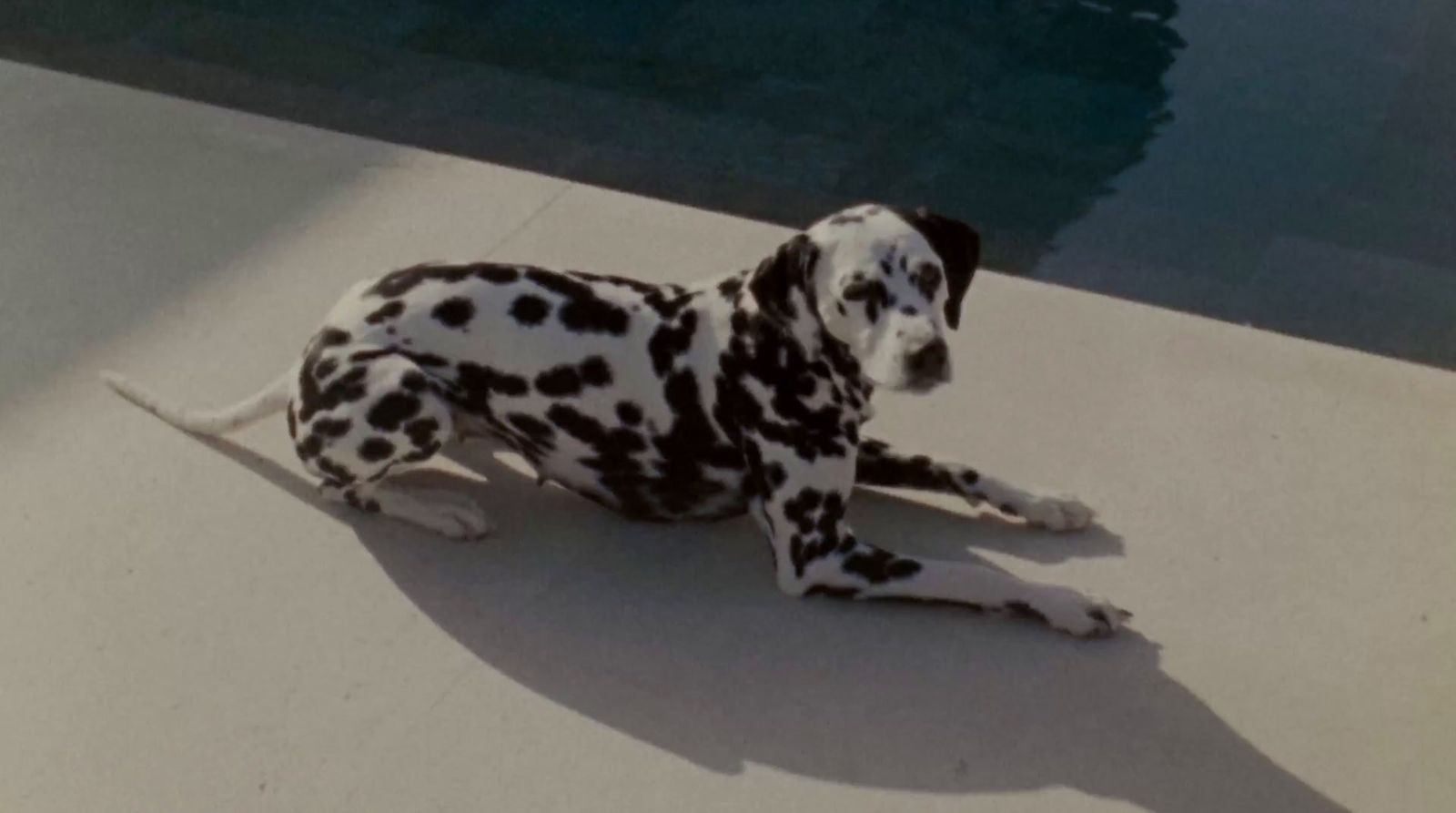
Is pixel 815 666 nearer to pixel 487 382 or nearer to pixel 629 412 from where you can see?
pixel 629 412

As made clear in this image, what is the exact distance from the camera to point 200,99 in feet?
15.5

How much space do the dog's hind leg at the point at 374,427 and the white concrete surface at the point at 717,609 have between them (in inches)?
3.6

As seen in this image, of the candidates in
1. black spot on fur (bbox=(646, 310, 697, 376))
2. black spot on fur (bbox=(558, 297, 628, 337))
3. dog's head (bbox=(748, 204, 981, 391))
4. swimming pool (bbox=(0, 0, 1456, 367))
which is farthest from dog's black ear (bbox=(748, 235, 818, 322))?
swimming pool (bbox=(0, 0, 1456, 367))

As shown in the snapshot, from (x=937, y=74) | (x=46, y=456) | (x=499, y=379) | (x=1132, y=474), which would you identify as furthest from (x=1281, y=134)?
(x=46, y=456)

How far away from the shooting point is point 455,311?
287cm

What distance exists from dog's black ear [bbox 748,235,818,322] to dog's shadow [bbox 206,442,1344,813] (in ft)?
1.74

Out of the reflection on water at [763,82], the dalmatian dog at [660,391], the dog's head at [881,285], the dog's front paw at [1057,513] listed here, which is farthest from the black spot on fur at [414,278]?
the reflection on water at [763,82]

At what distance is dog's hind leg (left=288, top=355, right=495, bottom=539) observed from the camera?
285cm

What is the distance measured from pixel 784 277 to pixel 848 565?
53cm

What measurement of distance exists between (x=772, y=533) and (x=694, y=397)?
28 centimetres

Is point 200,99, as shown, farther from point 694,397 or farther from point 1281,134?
point 1281,134

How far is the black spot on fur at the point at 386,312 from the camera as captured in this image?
9.50 feet

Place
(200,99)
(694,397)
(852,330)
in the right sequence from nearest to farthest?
(852,330), (694,397), (200,99)

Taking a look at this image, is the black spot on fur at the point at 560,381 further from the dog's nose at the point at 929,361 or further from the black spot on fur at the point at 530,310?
the dog's nose at the point at 929,361
